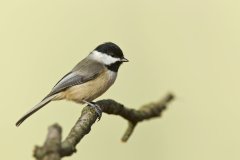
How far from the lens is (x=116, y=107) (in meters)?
2.22

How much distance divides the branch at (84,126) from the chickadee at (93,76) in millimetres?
425

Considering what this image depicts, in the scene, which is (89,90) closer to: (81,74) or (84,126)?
(81,74)

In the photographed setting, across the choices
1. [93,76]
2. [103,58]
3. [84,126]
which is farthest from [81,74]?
[84,126]

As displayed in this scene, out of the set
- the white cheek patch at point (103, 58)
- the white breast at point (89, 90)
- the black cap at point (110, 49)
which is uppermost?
the black cap at point (110, 49)

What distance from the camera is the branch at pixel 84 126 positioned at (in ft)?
3.03

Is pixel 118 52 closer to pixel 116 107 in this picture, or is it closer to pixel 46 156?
pixel 116 107

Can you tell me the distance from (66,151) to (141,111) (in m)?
1.41

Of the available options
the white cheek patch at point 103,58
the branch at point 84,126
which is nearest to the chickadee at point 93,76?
the white cheek patch at point 103,58

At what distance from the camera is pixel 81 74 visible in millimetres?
2941

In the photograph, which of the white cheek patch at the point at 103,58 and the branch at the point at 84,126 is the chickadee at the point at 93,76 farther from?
the branch at the point at 84,126

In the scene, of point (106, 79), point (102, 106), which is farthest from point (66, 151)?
point (106, 79)

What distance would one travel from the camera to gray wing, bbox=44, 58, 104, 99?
2.80 m

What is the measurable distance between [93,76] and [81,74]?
84mm

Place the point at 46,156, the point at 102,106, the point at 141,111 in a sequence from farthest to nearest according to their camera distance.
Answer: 1. the point at 141,111
2. the point at 102,106
3. the point at 46,156
